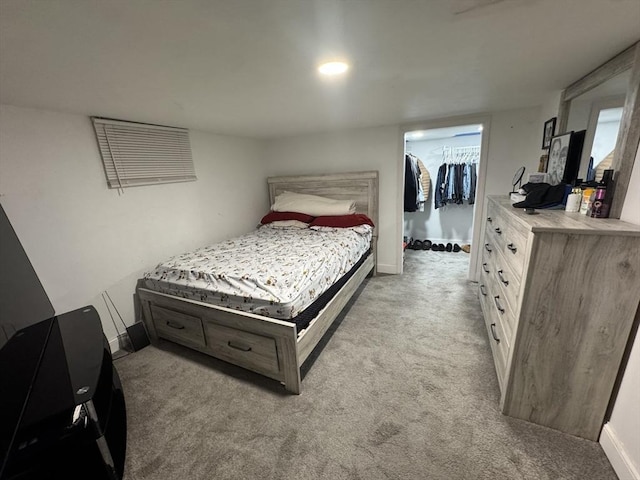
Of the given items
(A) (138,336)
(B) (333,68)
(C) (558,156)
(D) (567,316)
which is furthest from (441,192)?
(A) (138,336)

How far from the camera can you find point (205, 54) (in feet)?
3.75

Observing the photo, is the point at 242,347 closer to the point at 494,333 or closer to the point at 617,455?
the point at 494,333

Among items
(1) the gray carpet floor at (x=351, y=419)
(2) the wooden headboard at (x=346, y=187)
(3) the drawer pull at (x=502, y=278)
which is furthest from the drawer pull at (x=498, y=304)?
(2) the wooden headboard at (x=346, y=187)

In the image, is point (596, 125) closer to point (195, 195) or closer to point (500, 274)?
point (500, 274)

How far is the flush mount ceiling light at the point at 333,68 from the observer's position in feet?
4.29

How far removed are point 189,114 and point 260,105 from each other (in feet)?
2.08

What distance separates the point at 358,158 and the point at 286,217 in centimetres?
122

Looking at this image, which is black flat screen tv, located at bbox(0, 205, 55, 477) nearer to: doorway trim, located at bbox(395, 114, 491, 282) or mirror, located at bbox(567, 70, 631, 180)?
mirror, located at bbox(567, 70, 631, 180)

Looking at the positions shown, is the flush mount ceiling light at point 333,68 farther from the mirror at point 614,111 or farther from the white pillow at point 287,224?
the white pillow at point 287,224

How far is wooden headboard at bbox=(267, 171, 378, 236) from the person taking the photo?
334cm

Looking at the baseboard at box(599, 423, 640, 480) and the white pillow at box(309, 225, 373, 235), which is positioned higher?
the white pillow at box(309, 225, 373, 235)

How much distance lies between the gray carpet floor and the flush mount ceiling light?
191 centimetres

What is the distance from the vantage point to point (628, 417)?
1169 mm

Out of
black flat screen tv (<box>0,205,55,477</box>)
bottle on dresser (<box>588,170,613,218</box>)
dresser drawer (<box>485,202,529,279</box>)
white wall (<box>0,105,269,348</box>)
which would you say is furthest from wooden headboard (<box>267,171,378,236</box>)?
black flat screen tv (<box>0,205,55,477</box>)
